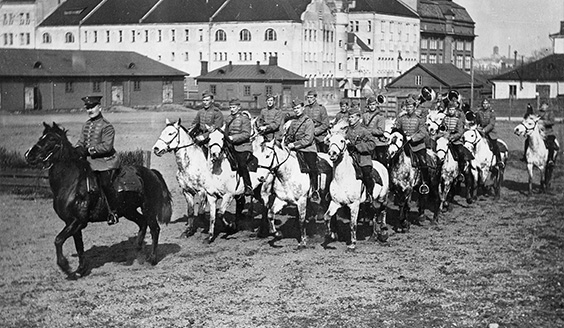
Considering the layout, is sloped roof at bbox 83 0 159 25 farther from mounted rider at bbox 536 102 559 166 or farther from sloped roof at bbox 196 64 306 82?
mounted rider at bbox 536 102 559 166

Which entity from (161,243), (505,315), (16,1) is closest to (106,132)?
(161,243)

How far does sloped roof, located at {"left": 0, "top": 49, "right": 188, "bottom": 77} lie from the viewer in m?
31.5

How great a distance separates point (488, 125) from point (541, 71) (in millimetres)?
33334

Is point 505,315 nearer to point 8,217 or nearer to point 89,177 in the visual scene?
point 89,177

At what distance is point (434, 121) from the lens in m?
20.2

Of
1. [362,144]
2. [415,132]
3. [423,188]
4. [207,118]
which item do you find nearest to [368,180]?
[362,144]

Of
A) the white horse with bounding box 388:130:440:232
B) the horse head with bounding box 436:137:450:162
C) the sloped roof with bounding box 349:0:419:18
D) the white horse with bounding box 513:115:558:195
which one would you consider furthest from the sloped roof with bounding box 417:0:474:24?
the white horse with bounding box 388:130:440:232

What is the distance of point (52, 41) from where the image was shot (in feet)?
114

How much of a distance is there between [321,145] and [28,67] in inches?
780

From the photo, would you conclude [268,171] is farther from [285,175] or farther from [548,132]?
[548,132]

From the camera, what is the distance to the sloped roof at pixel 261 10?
55.7m

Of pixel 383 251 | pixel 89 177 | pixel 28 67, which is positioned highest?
pixel 28 67

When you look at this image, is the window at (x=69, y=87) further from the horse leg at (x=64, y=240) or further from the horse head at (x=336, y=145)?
the horse leg at (x=64, y=240)

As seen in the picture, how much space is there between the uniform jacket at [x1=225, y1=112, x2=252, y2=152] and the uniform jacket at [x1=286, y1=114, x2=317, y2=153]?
1061 millimetres
